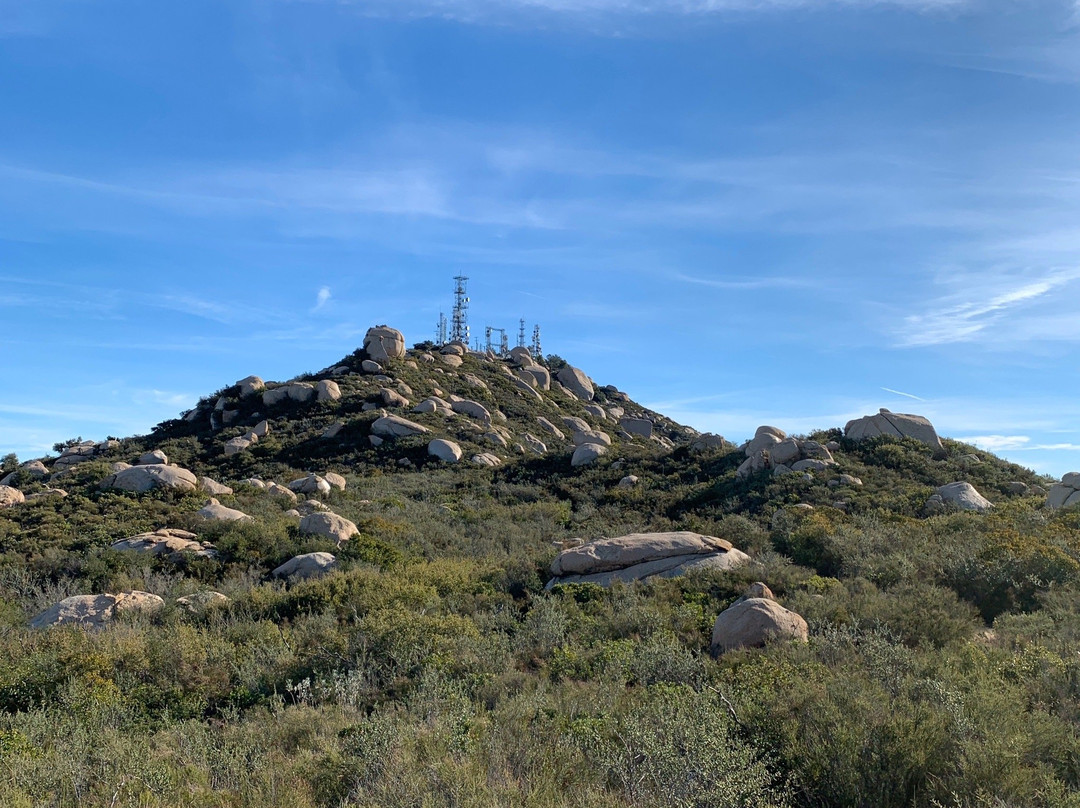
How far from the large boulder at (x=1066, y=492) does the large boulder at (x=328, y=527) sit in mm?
20601

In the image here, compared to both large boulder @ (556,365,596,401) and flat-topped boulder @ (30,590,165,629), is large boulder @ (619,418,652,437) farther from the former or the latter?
flat-topped boulder @ (30,590,165,629)

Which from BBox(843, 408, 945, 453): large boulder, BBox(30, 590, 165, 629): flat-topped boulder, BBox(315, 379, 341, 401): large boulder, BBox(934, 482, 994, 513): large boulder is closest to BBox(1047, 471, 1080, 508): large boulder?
BBox(934, 482, 994, 513): large boulder

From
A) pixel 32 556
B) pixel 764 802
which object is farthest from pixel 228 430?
pixel 764 802

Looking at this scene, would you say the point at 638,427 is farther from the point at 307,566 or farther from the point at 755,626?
the point at 755,626

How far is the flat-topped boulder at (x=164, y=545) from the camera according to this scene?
15930mm

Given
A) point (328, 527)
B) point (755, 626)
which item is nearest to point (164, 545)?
Answer: point (328, 527)

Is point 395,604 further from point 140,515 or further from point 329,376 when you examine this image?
point 329,376

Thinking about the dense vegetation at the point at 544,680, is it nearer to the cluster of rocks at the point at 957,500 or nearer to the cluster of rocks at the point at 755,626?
the cluster of rocks at the point at 755,626

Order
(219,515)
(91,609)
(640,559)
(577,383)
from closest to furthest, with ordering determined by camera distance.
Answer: (91,609)
(640,559)
(219,515)
(577,383)

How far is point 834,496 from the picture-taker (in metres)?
22.6

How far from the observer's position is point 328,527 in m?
17.5

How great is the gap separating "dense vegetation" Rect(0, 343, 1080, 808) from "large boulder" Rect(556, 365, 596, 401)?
46.0 meters

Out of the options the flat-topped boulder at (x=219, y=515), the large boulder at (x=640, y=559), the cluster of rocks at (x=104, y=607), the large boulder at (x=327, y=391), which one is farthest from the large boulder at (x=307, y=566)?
the large boulder at (x=327, y=391)

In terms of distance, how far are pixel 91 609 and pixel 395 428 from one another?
2733 centimetres
